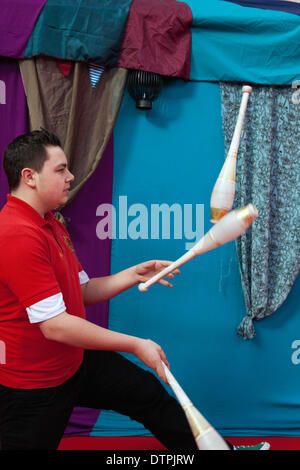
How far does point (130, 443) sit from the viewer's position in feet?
7.00

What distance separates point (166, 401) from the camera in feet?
5.23

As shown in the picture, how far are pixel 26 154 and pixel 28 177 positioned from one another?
0.24 ft

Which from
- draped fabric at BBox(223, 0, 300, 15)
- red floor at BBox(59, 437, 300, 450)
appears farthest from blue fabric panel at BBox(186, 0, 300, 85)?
red floor at BBox(59, 437, 300, 450)

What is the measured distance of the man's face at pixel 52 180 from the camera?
141 centimetres

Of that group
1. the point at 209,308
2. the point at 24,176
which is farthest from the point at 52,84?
the point at 209,308

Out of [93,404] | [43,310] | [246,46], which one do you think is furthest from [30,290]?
[246,46]

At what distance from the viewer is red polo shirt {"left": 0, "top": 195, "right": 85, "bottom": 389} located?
4.16ft

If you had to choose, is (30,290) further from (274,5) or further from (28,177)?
(274,5)

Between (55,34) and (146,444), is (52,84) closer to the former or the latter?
(55,34)

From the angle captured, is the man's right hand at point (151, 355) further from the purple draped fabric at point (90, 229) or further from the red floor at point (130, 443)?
the red floor at point (130, 443)

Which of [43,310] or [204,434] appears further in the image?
[43,310]

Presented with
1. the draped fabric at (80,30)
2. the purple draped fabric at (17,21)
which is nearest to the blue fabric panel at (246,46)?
the draped fabric at (80,30)

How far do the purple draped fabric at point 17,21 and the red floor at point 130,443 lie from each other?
1.80 m

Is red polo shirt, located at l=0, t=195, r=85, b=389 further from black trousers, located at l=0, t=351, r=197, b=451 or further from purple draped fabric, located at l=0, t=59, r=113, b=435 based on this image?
purple draped fabric, located at l=0, t=59, r=113, b=435
